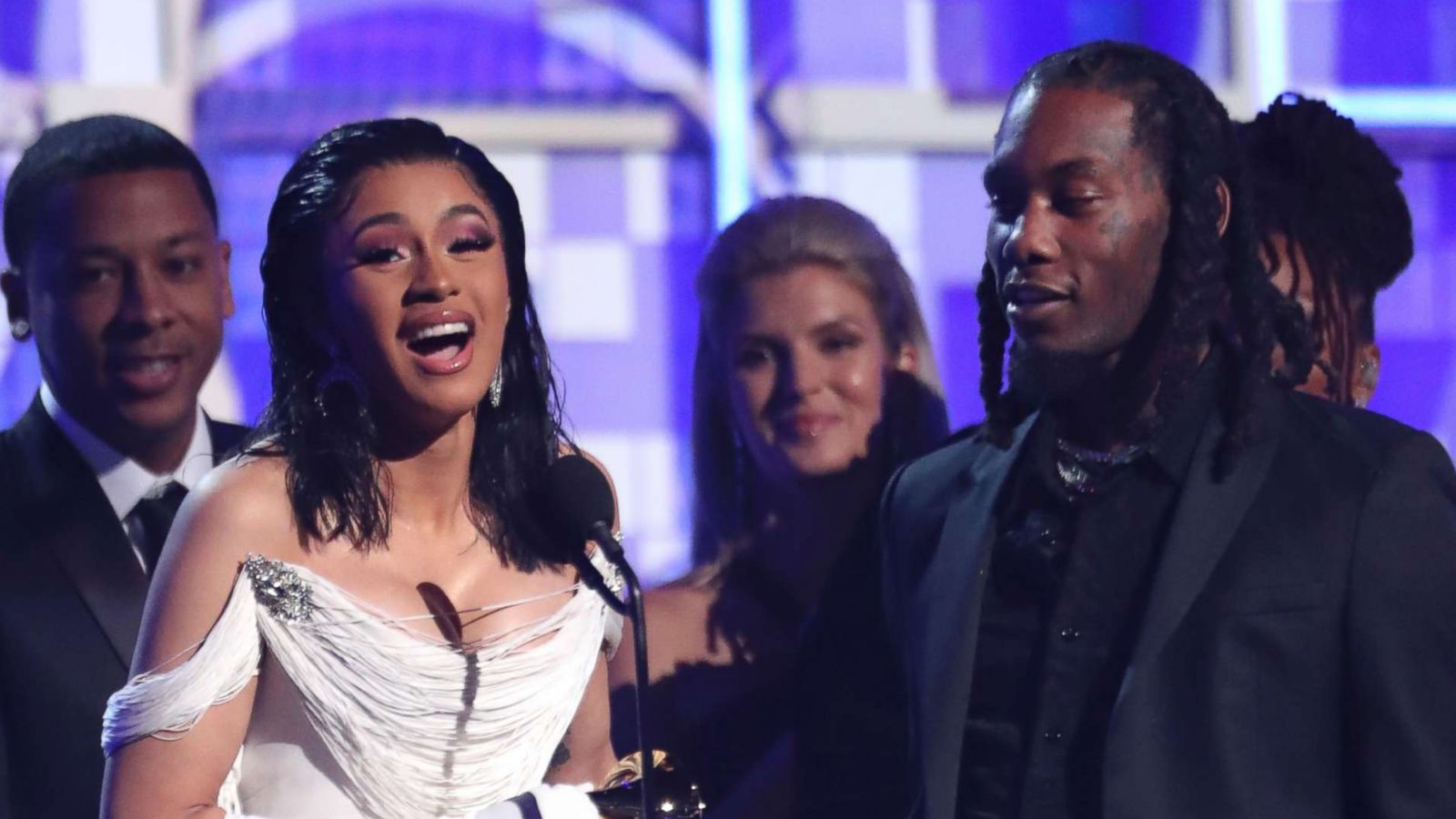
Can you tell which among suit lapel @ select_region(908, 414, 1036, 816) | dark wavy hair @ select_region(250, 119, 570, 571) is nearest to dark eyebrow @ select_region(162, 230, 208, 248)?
dark wavy hair @ select_region(250, 119, 570, 571)

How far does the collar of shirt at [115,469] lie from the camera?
2.95 meters

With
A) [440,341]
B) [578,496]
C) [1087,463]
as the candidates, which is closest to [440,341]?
[440,341]

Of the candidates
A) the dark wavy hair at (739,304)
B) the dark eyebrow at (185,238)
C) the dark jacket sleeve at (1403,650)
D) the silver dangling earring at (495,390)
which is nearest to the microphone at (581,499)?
the silver dangling earring at (495,390)

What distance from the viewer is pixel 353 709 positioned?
222 cm

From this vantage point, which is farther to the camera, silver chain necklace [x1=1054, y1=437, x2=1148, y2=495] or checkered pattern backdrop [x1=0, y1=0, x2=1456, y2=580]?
checkered pattern backdrop [x1=0, y1=0, x2=1456, y2=580]

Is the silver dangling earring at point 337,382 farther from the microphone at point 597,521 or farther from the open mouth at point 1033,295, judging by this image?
the open mouth at point 1033,295

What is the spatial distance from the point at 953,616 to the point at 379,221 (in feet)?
2.89

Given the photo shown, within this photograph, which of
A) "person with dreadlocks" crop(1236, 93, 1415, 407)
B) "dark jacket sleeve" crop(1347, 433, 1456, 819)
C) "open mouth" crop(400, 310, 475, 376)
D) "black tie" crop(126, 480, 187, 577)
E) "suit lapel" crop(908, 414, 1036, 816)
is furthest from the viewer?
"black tie" crop(126, 480, 187, 577)

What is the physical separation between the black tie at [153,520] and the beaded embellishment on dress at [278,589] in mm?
805

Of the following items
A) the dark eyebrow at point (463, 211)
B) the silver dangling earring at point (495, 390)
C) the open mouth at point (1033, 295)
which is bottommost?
the silver dangling earring at point (495, 390)

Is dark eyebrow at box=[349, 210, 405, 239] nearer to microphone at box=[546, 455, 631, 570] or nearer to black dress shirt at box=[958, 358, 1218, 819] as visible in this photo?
microphone at box=[546, 455, 631, 570]

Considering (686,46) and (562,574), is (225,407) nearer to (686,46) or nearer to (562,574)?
(686,46)

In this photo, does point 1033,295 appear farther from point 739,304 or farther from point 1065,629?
point 739,304

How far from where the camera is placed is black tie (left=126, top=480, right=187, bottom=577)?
2924mm
